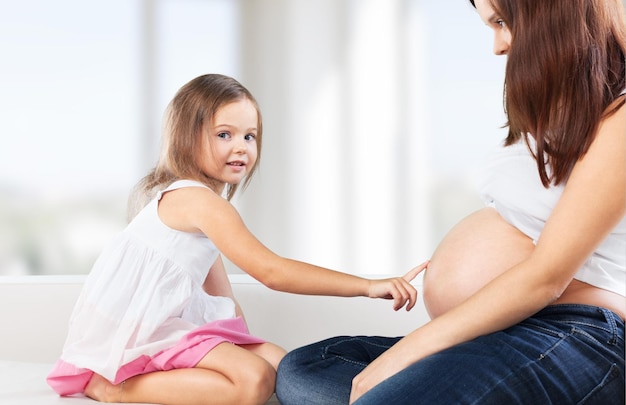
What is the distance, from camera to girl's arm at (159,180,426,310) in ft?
4.77

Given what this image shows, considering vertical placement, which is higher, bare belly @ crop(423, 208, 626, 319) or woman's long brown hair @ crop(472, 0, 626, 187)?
woman's long brown hair @ crop(472, 0, 626, 187)

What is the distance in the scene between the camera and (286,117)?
4062 mm

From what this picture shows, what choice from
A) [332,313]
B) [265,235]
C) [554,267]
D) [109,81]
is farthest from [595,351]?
[109,81]

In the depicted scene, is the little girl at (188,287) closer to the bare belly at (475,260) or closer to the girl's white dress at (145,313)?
the girl's white dress at (145,313)

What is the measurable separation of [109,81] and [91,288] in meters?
2.67

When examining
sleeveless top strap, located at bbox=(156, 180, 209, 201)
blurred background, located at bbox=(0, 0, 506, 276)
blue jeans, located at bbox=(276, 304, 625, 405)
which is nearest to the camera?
blue jeans, located at bbox=(276, 304, 625, 405)

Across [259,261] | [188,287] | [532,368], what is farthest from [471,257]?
[188,287]

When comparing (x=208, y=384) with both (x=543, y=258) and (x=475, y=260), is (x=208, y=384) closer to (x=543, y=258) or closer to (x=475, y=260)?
(x=475, y=260)

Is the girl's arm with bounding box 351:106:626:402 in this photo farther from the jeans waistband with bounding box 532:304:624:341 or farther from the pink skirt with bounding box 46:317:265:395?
the pink skirt with bounding box 46:317:265:395

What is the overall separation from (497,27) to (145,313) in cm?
87

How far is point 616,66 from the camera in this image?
3.67 ft

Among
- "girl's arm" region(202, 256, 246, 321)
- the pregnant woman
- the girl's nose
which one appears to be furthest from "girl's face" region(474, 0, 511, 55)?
"girl's arm" region(202, 256, 246, 321)

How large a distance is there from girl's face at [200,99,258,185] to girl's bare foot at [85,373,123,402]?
527mm

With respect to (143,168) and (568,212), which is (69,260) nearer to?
(143,168)
